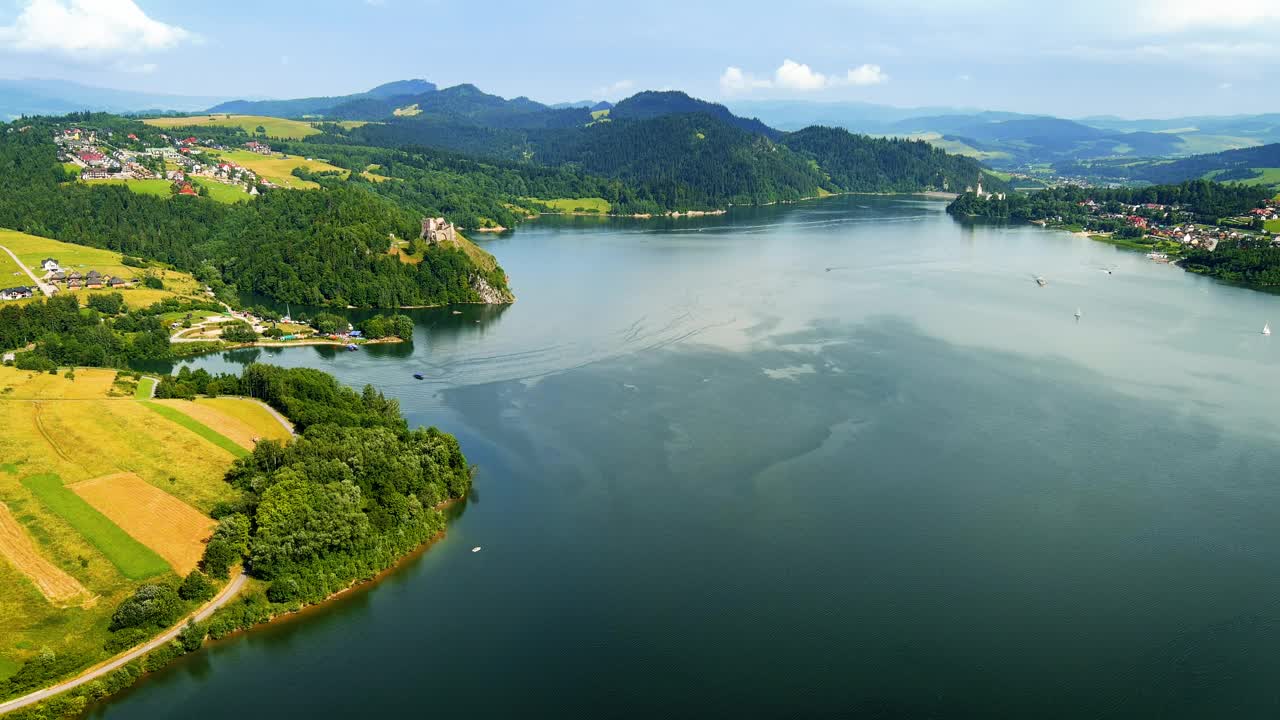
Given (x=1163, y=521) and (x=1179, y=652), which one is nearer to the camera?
(x=1179, y=652)

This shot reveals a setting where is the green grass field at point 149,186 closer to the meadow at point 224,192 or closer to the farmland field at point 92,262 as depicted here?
the meadow at point 224,192

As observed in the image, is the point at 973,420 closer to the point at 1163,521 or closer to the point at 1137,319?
the point at 1163,521

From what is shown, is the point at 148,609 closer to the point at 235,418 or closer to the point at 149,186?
the point at 235,418

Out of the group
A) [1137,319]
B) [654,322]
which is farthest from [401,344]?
[1137,319]

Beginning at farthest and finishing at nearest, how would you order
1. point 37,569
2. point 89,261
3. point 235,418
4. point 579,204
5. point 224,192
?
point 579,204 → point 224,192 → point 89,261 → point 235,418 → point 37,569

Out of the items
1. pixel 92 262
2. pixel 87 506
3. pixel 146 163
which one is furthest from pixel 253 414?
pixel 146 163

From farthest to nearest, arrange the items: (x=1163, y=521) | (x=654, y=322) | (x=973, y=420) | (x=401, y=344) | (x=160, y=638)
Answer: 1. (x=654, y=322)
2. (x=401, y=344)
3. (x=973, y=420)
4. (x=1163, y=521)
5. (x=160, y=638)
